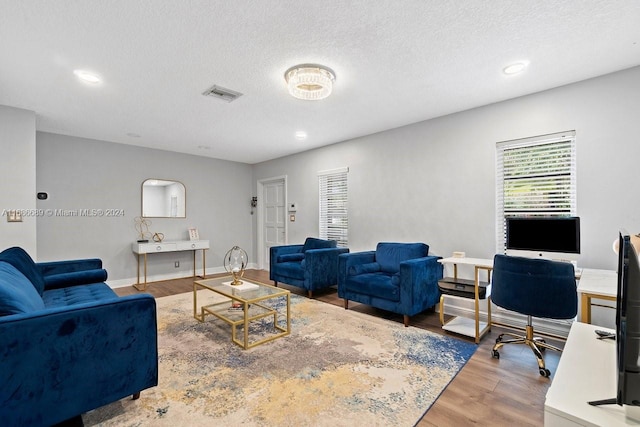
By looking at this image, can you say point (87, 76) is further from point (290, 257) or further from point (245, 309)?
point (290, 257)

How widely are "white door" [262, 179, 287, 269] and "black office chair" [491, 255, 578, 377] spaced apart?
4.44 metres

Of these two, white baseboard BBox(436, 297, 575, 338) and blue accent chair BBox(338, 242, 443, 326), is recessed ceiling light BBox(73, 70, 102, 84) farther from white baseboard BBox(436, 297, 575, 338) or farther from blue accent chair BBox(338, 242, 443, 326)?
white baseboard BBox(436, 297, 575, 338)

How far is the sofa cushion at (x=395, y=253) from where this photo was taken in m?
3.69

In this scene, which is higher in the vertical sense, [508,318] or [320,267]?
[320,267]

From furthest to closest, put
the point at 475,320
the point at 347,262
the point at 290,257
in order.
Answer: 1. the point at 290,257
2. the point at 347,262
3. the point at 475,320

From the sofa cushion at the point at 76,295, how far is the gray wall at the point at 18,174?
105 centimetres

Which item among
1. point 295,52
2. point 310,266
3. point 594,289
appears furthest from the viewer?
point 310,266

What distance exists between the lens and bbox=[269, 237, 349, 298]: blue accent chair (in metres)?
4.22

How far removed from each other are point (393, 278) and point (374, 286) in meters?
0.25

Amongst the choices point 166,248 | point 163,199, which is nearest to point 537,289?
point 166,248

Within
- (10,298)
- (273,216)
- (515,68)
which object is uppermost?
(515,68)

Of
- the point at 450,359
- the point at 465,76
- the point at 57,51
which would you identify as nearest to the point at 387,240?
the point at 450,359


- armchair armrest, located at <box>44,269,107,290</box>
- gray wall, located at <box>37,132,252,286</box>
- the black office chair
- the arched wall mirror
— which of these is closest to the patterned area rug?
the black office chair

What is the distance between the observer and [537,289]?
2.20 m
